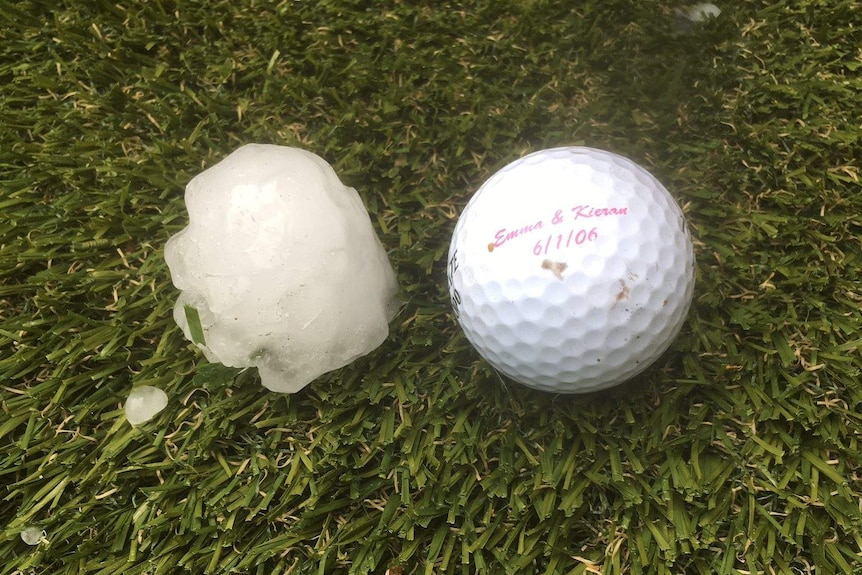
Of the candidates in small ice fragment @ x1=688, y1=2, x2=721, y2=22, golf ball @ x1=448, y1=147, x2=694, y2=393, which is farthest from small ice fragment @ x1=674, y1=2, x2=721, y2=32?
golf ball @ x1=448, y1=147, x2=694, y2=393

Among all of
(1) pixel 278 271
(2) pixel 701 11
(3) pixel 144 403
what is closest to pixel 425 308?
(1) pixel 278 271

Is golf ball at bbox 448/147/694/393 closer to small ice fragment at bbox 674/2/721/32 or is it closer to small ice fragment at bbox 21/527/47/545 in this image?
small ice fragment at bbox 674/2/721/32

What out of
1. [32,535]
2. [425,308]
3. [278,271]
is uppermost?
[278,271]

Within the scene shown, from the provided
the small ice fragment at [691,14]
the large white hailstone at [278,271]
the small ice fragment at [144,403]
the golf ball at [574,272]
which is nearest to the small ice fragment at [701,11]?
the small ice fragment at [691,14]

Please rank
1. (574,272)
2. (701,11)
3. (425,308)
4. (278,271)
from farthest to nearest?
(701,11) < (425,308) < (278,271) < (574,272)

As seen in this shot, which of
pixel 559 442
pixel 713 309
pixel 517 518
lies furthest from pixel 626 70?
pixel 517 518

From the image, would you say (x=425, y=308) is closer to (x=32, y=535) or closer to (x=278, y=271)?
(x=278, y=271)

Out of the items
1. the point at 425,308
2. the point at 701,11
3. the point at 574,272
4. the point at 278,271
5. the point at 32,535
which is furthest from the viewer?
the point at 701,11
